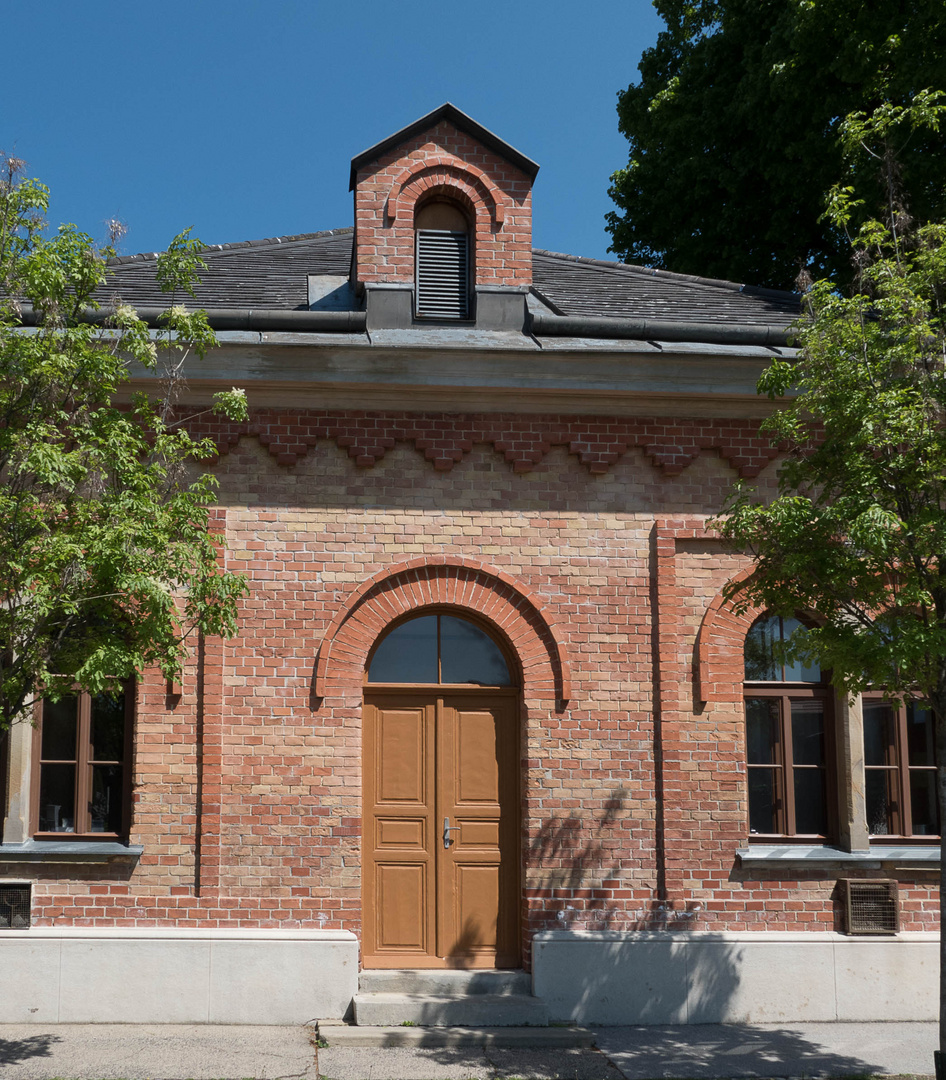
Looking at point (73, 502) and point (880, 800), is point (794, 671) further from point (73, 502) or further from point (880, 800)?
point (73, 502)

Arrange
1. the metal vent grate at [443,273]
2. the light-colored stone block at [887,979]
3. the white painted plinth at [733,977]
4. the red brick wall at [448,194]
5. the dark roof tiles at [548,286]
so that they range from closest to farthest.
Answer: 1. the white painted plinth at [733,977]
2. the light-colored stone block at [887,979]
3. the red brick wall at [448,194]
4. the metal vent grate at [443,273]
5. the dark roof tiles at [548,286]

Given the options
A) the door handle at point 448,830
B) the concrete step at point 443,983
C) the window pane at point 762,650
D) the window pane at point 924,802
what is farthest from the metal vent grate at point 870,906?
the door handle at point 448,830

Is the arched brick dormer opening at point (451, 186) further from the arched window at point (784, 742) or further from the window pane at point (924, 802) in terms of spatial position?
the window pane at point (924, 802)

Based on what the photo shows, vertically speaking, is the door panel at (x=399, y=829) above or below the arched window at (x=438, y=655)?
below

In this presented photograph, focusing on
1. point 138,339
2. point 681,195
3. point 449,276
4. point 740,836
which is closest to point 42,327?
point 138,339

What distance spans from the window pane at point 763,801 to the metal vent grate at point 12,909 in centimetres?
583

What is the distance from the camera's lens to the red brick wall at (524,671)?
8109mm

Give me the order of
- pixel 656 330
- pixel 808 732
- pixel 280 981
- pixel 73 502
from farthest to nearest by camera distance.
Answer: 1. pixel 656 330
2. pixel 808 732
3. pixel 280 981
4. pixel 73 502

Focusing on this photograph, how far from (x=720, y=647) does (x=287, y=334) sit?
14.8ft

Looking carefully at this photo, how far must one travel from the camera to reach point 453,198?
31.0 ft

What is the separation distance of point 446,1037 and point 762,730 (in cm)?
357

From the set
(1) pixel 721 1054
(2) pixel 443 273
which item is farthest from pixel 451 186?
(1) pixel 721 1054

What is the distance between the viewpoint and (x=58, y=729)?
841 cm

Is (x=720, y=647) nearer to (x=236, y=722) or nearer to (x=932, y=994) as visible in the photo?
(x=932, y=994)
